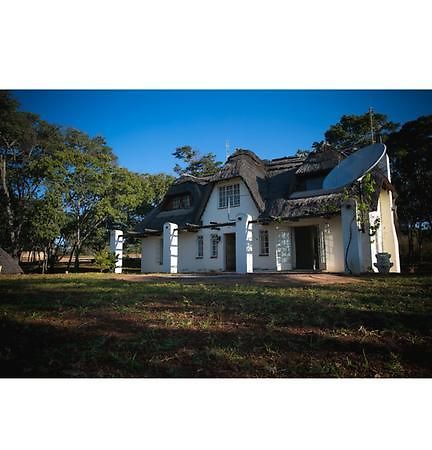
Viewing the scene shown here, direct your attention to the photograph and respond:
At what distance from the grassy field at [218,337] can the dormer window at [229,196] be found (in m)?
10.0

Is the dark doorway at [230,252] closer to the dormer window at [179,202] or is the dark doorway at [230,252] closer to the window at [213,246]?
the window at [213,246]

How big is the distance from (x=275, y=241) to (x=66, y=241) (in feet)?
48.7

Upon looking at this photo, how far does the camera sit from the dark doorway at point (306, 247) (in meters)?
12.5

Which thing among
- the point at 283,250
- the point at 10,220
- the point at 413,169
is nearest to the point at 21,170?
the point at 10,220

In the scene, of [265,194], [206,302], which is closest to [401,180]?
[265,194]

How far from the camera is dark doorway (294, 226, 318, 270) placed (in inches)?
491

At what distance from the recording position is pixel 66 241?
19.1 metres

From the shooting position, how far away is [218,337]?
259 centimetres

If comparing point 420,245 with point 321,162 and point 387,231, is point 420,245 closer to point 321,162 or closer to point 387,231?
point 387,231

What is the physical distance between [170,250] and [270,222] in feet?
16.0

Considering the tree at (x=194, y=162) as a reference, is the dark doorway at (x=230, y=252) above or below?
below

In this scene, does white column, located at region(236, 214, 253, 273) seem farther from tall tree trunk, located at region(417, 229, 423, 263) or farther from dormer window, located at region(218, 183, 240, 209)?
tall tree trunk, located at region(417, 229, 423, 263)

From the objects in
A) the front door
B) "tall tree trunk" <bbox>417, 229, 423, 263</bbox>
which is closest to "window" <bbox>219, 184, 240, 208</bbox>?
the front door

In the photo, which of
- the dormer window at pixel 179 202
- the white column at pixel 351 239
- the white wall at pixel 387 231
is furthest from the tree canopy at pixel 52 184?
the white wall at pixel 387 231
